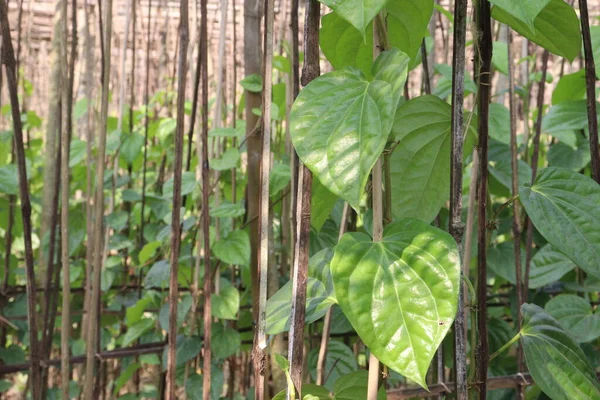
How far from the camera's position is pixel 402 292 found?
1.48 ft

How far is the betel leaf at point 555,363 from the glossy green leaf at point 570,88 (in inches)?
21.7

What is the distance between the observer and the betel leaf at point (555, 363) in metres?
0.57

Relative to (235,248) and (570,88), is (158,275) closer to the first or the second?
(235,248)

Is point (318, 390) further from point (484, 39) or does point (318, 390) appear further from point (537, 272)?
point (537, 272)

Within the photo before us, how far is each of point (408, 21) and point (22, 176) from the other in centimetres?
44

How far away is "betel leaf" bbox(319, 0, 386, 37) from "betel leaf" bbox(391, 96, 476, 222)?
0.20m

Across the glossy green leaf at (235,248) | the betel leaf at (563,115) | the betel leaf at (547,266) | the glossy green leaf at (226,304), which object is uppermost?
the betel leaf at (563,115)

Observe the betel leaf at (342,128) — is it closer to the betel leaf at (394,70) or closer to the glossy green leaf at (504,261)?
the betel leaf at (394,70)

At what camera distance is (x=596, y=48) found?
0.79m

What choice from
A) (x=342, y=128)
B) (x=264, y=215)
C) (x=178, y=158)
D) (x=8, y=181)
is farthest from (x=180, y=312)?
(x=342, y=128)

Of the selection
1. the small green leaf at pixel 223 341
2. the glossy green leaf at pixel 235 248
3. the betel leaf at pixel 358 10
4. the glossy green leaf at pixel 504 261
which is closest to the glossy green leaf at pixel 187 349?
the small green leaf at pixel 223 341

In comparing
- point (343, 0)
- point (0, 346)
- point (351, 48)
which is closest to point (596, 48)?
point (351, 48)

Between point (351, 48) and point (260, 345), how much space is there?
248 mm

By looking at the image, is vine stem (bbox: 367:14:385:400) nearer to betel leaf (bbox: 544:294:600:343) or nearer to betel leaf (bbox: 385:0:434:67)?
betel leaf (bbox: 385:0:434:67)
